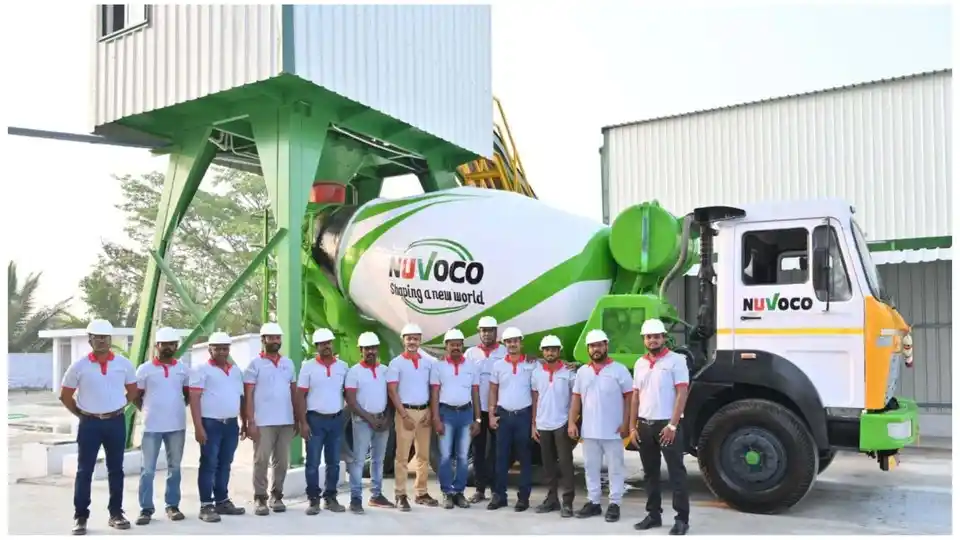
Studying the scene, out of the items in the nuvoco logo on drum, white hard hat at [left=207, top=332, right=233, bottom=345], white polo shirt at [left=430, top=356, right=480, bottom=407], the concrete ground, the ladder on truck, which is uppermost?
the ladder on truck

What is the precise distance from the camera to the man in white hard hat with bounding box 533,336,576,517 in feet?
25.4

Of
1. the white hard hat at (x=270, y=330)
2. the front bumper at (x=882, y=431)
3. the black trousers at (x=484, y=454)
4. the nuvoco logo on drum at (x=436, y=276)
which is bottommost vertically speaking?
the black trousers at (x=484, y=454)

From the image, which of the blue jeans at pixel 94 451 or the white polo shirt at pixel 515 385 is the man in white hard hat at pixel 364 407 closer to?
the white polo shirt at pixel 515 385

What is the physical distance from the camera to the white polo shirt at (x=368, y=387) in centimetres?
795

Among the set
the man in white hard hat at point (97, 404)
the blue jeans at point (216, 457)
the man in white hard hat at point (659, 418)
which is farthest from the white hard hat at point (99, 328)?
the man in white hard hat at point (659, 418)

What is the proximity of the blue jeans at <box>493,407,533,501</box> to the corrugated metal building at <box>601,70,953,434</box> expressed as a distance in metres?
8.35

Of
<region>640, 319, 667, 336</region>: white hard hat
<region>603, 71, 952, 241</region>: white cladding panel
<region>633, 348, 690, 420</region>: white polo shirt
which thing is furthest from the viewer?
<region>603, 71, 952, 241</region>: white cladding panel

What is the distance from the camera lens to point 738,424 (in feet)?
A: 25.4

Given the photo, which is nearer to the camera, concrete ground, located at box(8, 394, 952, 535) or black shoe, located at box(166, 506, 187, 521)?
concrete ground, located at box(8, 394, 952, 535)

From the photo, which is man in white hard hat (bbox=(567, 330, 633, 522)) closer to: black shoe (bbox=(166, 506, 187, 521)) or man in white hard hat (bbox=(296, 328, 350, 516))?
man in white hard hat (bbox=(296, 328, 350, 516))

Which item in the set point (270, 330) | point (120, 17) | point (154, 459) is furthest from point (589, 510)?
point (120, 17)

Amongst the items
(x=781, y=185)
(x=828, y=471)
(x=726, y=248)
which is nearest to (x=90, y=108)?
(x=726, y=248)

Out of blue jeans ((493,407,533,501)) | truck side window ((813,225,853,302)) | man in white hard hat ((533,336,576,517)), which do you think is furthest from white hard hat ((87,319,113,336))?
truck side window ((813,225,853,302))

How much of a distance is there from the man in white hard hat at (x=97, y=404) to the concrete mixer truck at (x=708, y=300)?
326 centimetres
